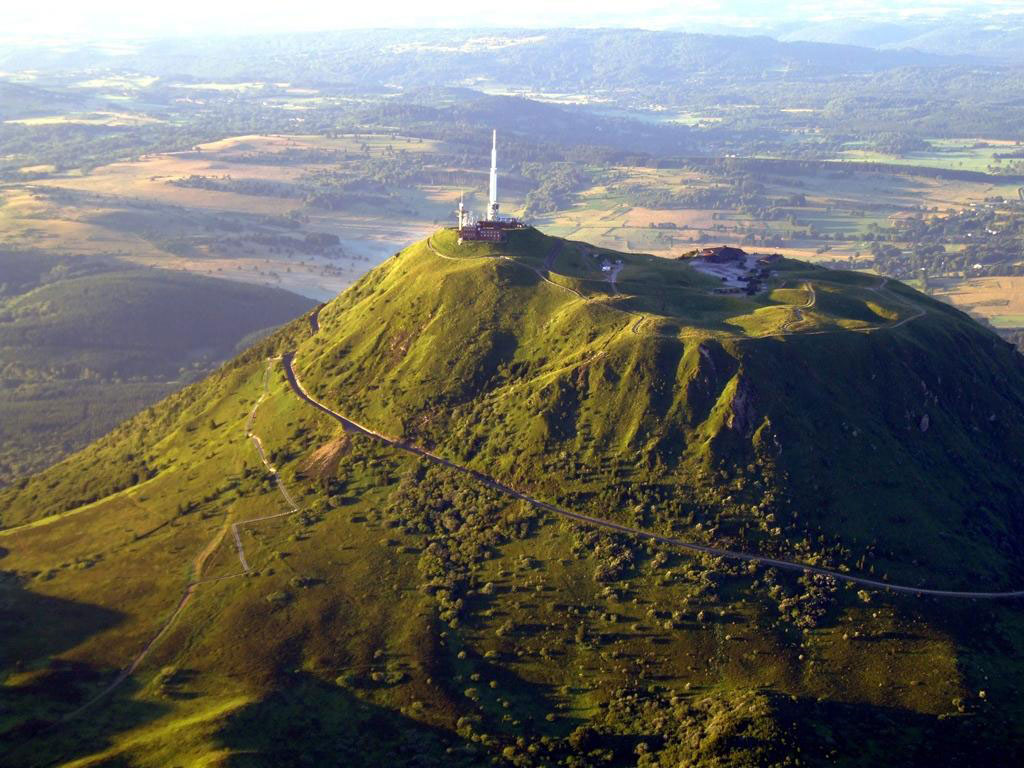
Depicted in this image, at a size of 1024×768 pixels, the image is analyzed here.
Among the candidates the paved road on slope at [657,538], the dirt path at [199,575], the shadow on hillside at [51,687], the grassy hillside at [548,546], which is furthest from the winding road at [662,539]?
the shadow on hillside at [51,687]

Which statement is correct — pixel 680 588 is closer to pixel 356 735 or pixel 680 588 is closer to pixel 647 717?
pixel 647 717

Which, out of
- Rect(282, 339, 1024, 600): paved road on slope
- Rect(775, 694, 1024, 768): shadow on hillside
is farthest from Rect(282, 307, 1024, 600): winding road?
Rect(775, 694, 1024, 768): shadow on hillside

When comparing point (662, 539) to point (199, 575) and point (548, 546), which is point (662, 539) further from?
point (199, 575)

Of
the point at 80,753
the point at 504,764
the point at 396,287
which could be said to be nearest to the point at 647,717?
the point at 504,764

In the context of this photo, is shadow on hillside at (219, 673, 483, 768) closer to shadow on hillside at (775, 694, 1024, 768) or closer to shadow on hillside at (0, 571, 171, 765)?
shadow on hillside at (0, 571, 171, 765)

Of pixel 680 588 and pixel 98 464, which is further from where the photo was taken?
pixel 98 464

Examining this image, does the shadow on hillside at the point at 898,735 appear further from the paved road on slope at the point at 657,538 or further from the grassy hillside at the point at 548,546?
the paved road on slope at the point at 657,538

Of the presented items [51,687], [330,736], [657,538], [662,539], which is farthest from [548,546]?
[51,687]
